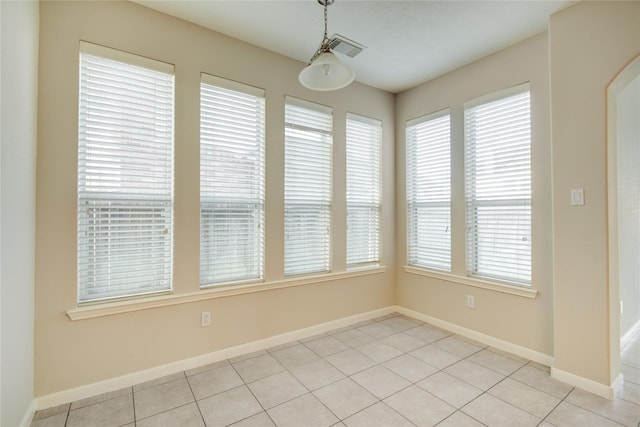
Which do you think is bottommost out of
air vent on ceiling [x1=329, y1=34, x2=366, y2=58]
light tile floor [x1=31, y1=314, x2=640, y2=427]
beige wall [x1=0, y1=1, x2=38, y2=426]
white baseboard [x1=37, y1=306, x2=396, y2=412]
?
light tile floor [x1=31, y1=314, x2=640, y2=427]

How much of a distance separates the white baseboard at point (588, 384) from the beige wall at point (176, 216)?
1.98 meters

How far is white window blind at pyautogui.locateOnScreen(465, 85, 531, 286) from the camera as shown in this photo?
285cm

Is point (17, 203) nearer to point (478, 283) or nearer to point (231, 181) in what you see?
point (231, 181)

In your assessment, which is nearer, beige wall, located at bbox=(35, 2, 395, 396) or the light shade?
the light shade

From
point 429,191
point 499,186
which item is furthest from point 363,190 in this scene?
point 499,186

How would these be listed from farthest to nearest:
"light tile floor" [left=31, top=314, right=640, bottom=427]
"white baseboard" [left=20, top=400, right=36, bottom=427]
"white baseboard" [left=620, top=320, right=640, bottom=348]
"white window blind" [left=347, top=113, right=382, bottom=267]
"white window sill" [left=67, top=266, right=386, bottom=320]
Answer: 1. "white window blind" [left=347, top=113, right=382, bottom=267]
2. "white baseboard" [left=620, top=320, right=640, bottom=348]
3. "white window sill" [left=67, top=266, right=386, bottom=320]
4. "light tile floor" [left=31, top=314, right=640, bottom=427]
5. "white baseboard" [left=20, top=400, right=36, bottom=427]

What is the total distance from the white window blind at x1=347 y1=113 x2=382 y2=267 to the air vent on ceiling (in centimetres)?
80

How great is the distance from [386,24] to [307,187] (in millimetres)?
1682

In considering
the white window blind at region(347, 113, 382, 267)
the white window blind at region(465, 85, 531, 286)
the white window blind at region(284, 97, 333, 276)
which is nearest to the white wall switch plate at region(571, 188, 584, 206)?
the white window blind at region(465, 85, 531, 286)

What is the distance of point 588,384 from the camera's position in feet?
7.43

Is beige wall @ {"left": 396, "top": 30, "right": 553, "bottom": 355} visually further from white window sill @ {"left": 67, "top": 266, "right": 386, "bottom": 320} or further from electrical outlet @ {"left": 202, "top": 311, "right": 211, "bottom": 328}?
electrical outlet @ {"left": 202, "top": 311, "right": 211, "bottom": 328}

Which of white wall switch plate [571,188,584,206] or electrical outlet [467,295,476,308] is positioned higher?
white wall switch plate [571,188,584,206]

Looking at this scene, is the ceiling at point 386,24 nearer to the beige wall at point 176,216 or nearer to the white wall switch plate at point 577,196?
the beige wall at point 176,216

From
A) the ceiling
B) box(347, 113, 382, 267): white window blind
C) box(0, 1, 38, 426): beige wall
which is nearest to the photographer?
box(0, 1, 38, 426): beige wall
